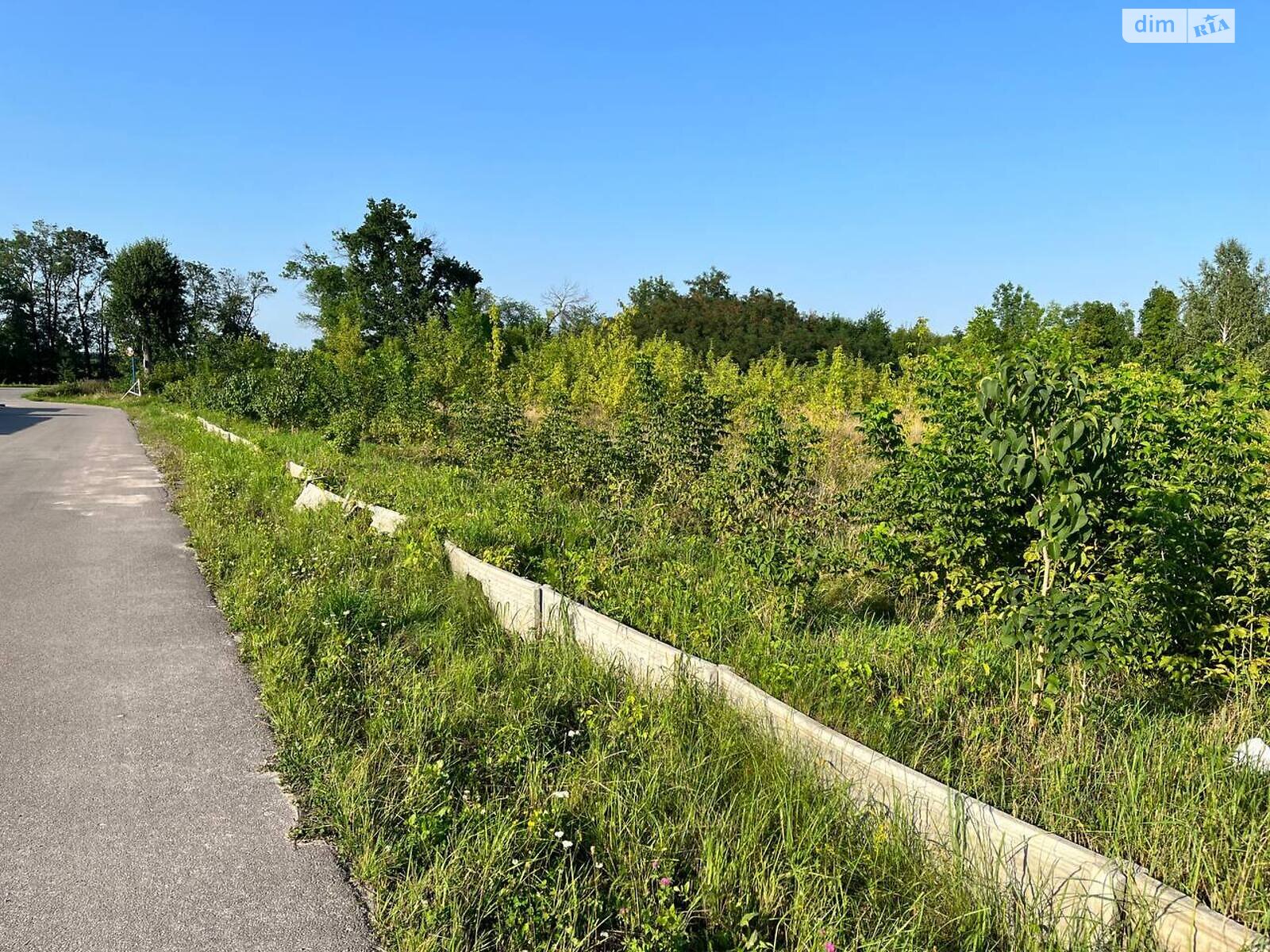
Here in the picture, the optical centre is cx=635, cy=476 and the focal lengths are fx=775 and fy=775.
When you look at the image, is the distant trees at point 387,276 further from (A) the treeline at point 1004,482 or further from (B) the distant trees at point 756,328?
(A) the treeline at point 1004,482

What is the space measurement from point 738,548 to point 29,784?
3710 millimetres

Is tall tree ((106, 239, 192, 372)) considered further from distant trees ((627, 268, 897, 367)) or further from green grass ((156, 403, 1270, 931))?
green grass ((156, 403, 1270, 931))

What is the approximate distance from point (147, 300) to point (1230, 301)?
57.5 meters

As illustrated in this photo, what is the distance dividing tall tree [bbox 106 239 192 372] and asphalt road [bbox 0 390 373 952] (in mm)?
44358

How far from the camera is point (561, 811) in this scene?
2.80 metres

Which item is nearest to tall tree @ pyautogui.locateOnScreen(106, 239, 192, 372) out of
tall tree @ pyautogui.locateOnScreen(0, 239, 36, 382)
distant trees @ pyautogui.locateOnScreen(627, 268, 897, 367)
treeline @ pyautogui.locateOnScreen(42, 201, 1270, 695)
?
tall tree @ pyautogui.locateOnScreen(0, 239, 36, 382)

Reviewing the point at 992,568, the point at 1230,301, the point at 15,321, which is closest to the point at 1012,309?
the point at 992,568

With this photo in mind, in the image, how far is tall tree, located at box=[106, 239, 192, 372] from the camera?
44031 mm

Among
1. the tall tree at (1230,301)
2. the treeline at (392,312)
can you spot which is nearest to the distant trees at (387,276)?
the treeline at (392,312)

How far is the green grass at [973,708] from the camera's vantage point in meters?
2.57

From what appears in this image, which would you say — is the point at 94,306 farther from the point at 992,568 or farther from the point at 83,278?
the point at 992,568

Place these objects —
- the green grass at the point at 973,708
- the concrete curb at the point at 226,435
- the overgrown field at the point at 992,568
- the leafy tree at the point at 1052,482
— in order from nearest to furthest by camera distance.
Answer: the green grass at the point at 973,708 < the overgrown field at the point at 992,568 < the leafy tree at the point at 1052,482 < the concrete curb at the point at 226,435

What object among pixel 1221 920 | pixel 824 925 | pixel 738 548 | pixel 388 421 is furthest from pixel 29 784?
pixel 388 421

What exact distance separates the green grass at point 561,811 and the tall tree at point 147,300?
4651 centimetres
